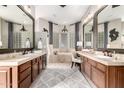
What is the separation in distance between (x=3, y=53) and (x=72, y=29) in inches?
246

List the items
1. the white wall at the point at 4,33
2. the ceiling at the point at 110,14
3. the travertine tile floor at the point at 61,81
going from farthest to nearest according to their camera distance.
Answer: the travertine tile floor at the point at 61,81 < the white wall at the point at 4,33 < the ceiling at the point at 110,14

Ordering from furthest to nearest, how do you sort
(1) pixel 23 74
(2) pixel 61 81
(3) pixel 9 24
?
1. (2) pixel 61 81
2. (3) pixel 9 24
3. (1) pixel 23 74

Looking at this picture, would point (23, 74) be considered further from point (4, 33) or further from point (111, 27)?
point (111, 27)

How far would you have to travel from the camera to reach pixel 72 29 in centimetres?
874

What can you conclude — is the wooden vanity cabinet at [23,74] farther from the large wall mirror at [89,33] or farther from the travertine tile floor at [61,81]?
the large wall mirror at [89,33]

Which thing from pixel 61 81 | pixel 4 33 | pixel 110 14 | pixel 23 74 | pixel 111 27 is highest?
pixel 110 14

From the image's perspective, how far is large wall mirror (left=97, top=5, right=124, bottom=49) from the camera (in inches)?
115

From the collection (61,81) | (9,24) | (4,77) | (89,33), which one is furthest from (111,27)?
(4,77)

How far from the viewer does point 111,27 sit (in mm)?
3443

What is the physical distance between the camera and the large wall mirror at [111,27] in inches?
115

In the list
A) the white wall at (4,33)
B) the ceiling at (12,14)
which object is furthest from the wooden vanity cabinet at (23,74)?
the ceiling at (12,14)

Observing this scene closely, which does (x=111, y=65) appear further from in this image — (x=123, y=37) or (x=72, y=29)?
(x=72, y=29)

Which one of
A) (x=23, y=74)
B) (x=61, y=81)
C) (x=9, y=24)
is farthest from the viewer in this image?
(x=61, y=81)
